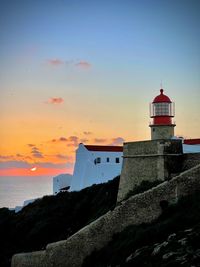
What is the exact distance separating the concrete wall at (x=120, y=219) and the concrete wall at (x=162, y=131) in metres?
12.6

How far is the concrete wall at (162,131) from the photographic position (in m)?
33.5

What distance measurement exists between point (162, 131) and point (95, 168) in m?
12.7

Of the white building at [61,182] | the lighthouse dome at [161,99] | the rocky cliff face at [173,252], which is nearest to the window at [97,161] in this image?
the white building at [61,182]

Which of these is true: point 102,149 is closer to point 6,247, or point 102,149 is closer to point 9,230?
point 9,230

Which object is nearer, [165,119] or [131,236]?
[131,236]

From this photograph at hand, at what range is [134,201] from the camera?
20.9 metres

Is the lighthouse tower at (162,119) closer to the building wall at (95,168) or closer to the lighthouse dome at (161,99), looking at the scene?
the lighthouse dome at (161,99)

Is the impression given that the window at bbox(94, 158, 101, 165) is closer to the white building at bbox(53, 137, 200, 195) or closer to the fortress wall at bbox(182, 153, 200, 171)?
the white building at bbox(53, 137, 200, 195)

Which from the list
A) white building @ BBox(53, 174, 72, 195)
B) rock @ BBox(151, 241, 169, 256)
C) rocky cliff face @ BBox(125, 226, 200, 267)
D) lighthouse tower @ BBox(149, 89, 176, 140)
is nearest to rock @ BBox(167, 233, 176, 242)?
rocky cliff face @ BBox(125, 226, 200, 267)

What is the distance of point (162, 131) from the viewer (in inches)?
1321

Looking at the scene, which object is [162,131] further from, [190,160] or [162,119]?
[190,160]

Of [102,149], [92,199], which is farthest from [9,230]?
[102,149]

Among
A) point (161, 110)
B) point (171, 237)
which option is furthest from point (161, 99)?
point (171, 237)

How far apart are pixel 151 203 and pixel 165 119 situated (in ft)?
45.9
